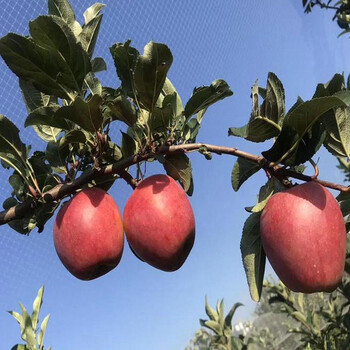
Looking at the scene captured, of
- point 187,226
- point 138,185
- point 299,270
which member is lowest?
point 299,270

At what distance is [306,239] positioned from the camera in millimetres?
769

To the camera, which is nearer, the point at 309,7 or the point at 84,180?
the point at 84,180

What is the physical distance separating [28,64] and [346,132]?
1.97 ft

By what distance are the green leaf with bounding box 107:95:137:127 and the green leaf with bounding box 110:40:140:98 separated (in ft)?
0.16

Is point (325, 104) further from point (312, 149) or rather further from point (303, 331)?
point (303, 331)

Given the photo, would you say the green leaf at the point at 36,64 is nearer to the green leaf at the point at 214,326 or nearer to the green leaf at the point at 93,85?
the green leaf at the point at 93,85

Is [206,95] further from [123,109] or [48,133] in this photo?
[48,133]

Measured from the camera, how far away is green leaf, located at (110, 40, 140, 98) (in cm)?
89

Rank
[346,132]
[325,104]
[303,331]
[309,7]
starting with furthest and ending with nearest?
[309,7]
[303,331]
[346,132]
[325,104]

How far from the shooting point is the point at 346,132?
0.90m

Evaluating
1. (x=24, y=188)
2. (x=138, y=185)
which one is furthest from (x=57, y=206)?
(x=138, y=185)

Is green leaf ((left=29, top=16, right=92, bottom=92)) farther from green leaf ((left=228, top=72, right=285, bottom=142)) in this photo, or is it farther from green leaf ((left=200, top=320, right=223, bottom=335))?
green leaf ((left=200, top=320, right=223, bottom=335))

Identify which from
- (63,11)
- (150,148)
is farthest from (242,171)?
(63,11)

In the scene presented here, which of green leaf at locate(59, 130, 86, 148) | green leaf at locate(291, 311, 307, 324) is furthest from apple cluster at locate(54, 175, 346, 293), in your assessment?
green leaf at locate(291, 311, 307, 324)
